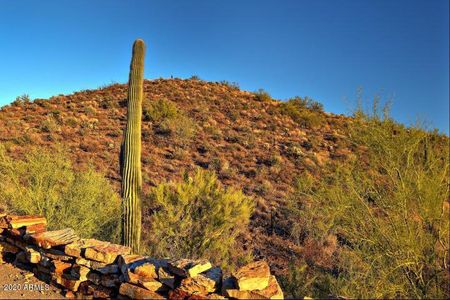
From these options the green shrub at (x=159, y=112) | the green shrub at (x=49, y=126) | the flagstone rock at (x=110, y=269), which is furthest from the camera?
the green shrub at (x=159, y=112)

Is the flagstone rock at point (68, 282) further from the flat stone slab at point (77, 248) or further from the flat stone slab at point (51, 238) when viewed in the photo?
the flat stone slab at point (51, 238)

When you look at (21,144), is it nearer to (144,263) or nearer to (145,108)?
(145,108)

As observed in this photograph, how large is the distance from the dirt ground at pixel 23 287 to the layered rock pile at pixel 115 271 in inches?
4.6

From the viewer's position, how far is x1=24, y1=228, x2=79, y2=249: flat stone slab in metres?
6.16

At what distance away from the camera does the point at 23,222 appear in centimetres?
708

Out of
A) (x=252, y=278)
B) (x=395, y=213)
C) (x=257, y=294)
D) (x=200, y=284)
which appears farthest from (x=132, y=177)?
(x=395, y=213)

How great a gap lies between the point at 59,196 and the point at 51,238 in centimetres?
293

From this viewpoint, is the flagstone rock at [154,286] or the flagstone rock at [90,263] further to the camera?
the flagstone rock at [90,263]

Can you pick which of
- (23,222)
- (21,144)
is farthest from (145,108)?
(23,222)

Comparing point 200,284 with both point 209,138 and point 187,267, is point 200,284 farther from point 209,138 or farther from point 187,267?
point 209,138

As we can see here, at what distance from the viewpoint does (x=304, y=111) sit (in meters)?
31.5

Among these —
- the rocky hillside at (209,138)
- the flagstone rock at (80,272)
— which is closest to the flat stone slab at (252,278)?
the flagstone rock at (80,272)

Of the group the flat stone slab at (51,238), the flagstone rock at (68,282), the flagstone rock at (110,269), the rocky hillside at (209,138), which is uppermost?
the rocky hillside at (209,138)

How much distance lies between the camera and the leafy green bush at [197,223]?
8820mm
